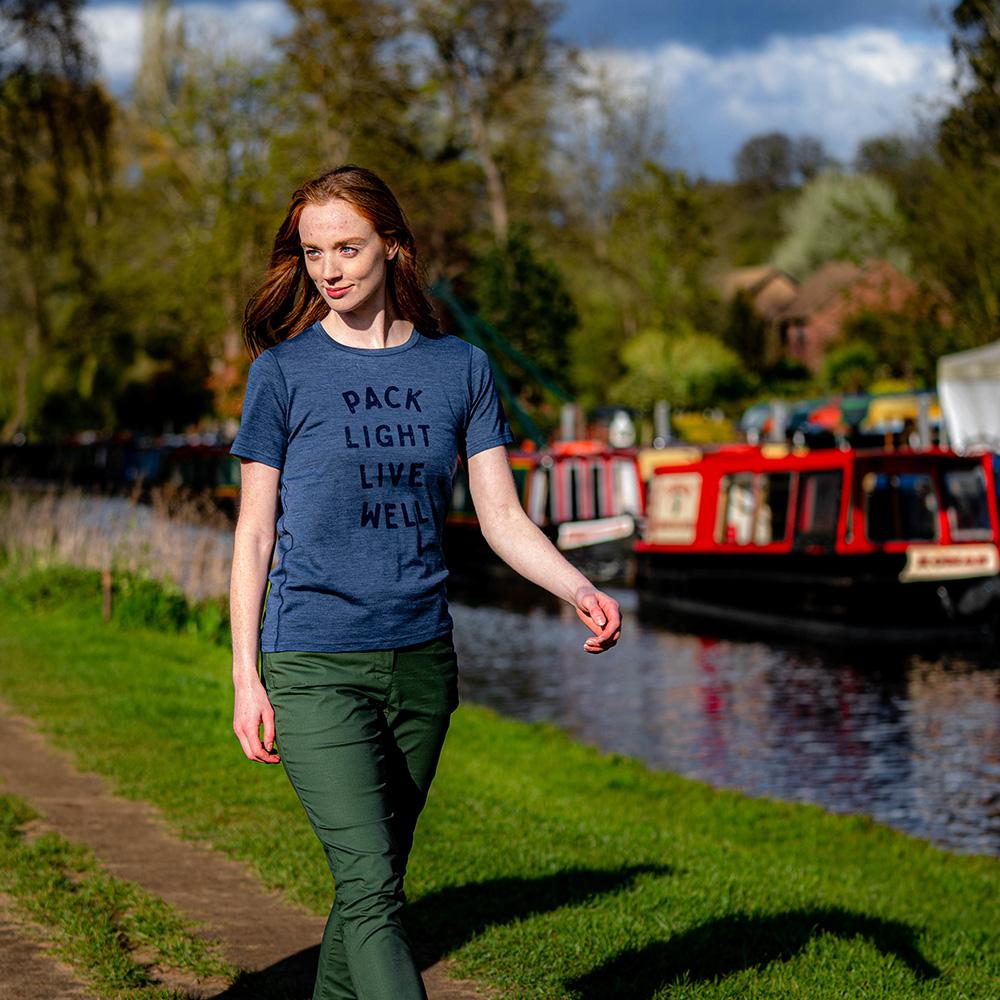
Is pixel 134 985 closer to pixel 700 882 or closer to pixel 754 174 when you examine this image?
pixel 700 882

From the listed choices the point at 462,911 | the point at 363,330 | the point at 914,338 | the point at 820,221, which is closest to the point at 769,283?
the point at 820,221

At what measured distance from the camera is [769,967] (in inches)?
241

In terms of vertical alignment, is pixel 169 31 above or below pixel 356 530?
above

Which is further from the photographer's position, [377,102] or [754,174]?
[754,174]

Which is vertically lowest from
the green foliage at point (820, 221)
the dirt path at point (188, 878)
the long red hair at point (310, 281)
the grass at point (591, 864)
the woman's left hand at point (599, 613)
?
the grass at point (591, 864)

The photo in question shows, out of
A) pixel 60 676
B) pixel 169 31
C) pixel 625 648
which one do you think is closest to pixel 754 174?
pixel 169 31

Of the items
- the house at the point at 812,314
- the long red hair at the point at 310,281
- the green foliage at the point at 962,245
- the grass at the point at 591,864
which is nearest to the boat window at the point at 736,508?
the green foliage at the point at 962,245

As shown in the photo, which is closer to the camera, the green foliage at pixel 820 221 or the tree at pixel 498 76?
the tree at pixel 498 76

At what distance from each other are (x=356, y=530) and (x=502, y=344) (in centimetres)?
3680

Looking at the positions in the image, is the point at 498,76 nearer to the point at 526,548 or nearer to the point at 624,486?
the point at 624,486

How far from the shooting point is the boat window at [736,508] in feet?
90.6

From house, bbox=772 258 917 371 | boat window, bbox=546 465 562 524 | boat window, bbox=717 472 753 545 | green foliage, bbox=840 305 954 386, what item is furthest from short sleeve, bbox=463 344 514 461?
house, bbox=772 258 917 371

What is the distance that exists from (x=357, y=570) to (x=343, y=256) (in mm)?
711

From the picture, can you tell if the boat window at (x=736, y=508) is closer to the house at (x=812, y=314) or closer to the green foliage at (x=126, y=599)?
the green foliage at (x=126, y=599)
